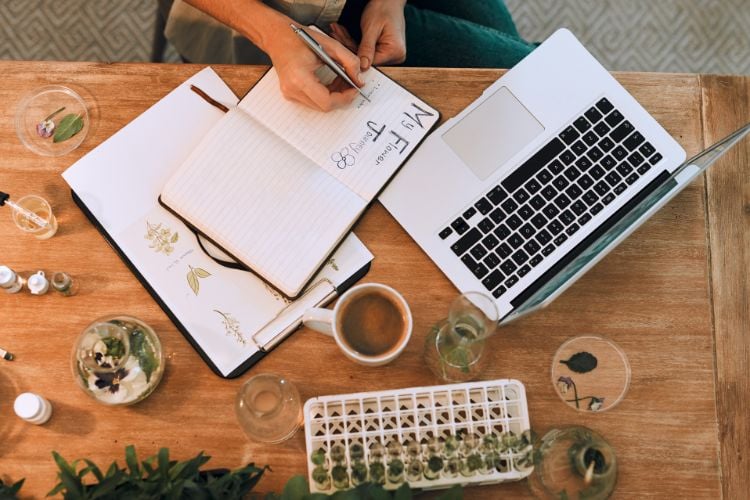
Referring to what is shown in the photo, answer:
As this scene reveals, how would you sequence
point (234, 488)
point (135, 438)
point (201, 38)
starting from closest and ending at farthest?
point (234, 488) < point (135, 438) < point (201, 38)

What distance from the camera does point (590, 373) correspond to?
0.83m

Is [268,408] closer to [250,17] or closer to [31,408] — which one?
[31,408]

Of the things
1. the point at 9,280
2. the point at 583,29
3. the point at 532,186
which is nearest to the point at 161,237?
the point at 9,280

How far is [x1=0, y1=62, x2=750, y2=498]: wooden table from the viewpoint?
81 centimetres

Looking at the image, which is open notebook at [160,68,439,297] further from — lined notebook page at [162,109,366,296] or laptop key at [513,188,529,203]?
laptop key at [513,188,529,203]

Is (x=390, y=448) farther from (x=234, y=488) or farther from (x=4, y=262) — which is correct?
(x=4, y=262)

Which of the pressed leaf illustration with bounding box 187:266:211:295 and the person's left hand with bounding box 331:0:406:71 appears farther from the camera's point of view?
the person's left hand with bounding box 331:0:406:71

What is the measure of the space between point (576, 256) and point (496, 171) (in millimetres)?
162

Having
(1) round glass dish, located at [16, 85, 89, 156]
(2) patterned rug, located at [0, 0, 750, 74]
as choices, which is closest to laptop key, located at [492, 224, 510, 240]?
(1) round glass dish, located at [16, 85, 89, 156]

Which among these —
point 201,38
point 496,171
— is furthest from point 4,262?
point 496,171

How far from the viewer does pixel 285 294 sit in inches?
32.9

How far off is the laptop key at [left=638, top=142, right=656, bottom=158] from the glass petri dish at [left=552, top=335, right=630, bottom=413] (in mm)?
272

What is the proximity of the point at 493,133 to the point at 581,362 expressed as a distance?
0.34 m

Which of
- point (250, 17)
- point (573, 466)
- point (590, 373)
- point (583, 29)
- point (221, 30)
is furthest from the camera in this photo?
point (583, 29)
